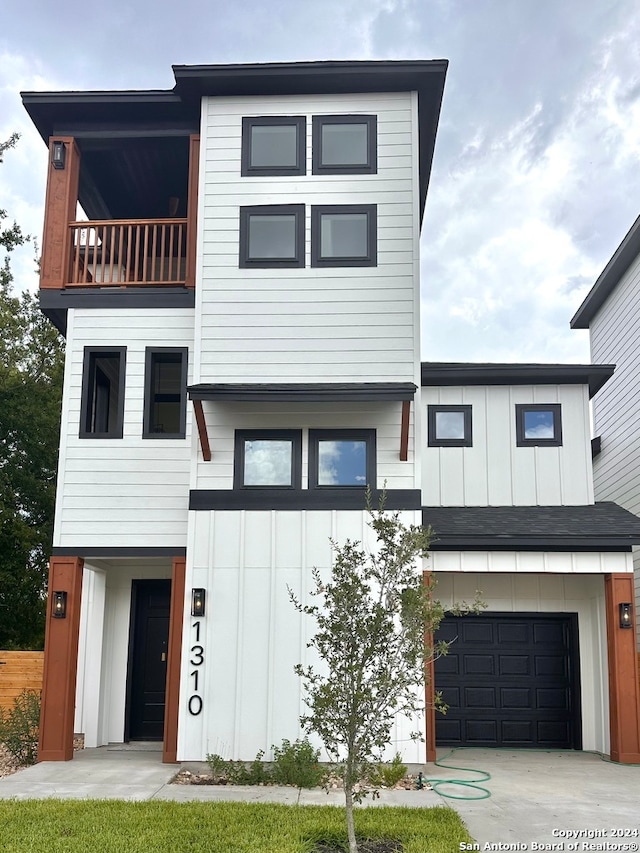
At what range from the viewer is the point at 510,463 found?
1248 centimetres

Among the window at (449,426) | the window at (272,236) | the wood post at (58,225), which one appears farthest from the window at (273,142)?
the window at (449,426)

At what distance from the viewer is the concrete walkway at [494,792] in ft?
23.2

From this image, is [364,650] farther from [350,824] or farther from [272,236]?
[272,236]

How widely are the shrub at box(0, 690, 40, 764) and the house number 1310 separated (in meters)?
2.18

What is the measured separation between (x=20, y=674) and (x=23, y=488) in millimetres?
7521

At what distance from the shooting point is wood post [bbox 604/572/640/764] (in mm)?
10375

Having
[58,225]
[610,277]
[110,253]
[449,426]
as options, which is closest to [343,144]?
[110,253]

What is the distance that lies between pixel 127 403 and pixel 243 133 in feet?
12.6

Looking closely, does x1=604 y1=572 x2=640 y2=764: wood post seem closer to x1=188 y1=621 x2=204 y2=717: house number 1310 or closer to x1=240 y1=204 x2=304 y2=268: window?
x1=188 y1=621 x2=204 y2=717: house number 1310

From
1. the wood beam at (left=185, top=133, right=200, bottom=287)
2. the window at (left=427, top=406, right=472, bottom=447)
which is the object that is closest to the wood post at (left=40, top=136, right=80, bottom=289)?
the wood beam at (left=185, top=133, right=200, bottom=287)

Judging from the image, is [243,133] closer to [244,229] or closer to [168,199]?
[244,229]

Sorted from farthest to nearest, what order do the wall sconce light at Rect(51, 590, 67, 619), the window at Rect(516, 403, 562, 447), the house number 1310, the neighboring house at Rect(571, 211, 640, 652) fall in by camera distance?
the neighboring house at Rect(571, 211, 640, 652) → the window at Rect(516, 403, 562, 447) → the wall sconce light at Rect(51, 590, 67, 619) → the house number 1310

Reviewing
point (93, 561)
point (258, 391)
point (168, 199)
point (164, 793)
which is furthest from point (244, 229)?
point (164, 793)

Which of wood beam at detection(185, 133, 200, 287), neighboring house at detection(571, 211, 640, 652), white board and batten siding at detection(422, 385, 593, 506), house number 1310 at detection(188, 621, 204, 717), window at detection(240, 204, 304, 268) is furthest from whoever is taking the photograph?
neighboring house at detection(571, 211, 640, 652)
